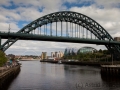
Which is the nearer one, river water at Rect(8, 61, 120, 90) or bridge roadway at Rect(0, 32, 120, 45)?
river water at Rect(8, 61, 120, 90)

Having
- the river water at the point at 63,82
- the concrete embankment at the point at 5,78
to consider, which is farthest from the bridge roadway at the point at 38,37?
the concrete embankment at the point at 5,78

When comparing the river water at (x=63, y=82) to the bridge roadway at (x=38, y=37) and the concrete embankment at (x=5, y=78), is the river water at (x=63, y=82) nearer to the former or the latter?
the concrete embankment at (x=5, y=78)

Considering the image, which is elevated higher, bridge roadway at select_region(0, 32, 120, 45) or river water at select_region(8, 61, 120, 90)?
bridge roadway at select_region(0, 32, 120, 45)

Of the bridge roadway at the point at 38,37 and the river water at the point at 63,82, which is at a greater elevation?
the bridge roadway at the point at 38,37

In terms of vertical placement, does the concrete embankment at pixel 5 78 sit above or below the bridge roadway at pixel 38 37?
below

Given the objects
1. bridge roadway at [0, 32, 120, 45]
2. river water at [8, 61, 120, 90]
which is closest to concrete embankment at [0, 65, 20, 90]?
river water at [8, 61, 120, 90]

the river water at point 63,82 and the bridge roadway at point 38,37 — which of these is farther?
the bridge roadway at point 38,37

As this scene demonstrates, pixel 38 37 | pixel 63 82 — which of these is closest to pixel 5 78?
pixel 63 82

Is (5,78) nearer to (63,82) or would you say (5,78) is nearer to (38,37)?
(63,82)

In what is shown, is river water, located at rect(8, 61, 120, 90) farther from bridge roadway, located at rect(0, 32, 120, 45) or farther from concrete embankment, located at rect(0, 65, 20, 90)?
bridge roadway, located at rect(0, 32, 120, 45)

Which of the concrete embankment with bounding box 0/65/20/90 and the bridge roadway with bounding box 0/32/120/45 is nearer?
the concrete embankment with bounding box 0/65/20/90

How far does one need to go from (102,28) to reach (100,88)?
150 feet

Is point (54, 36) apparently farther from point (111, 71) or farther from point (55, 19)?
point (111, 71)

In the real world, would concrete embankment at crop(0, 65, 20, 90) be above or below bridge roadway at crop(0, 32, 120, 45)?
below
